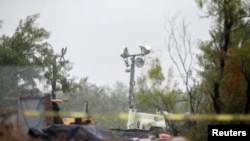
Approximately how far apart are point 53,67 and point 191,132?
5333mm

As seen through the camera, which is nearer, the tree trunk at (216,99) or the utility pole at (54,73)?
the tree trunk at (216,99)

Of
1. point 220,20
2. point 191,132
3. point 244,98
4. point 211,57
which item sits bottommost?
point 191,132

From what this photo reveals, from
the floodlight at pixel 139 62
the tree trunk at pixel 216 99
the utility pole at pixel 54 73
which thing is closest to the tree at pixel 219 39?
the tree trunk at pixel 216 99

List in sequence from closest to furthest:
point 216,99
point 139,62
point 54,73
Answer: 1. point 216,99
2. point 139,62
3. point 54,73

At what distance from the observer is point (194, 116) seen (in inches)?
283

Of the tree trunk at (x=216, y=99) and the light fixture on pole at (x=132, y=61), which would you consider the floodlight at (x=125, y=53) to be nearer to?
the light fixture on pole at (x=132, y=61)

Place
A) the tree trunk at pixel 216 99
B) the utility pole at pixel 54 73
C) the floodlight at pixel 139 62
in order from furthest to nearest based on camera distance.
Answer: the utility pole at pixel 54 73 < the floodlight at pixel 139 62 < the tree trunk at pixel 216 99

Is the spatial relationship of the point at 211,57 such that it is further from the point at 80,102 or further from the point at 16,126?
the point at 80,102

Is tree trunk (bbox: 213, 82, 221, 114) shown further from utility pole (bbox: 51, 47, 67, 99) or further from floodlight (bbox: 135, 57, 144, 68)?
utility pole (bbox: 51, 47, 67, 99)

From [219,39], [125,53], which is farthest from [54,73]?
[219,39]

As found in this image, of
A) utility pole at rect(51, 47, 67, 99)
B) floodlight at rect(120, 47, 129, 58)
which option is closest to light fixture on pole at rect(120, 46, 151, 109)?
floodlight at rect(120, 47, 129, 58)

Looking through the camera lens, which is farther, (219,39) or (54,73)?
(54,73)

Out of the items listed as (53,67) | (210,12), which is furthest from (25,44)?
(210,12)

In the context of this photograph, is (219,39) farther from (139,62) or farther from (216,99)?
(139,62)
